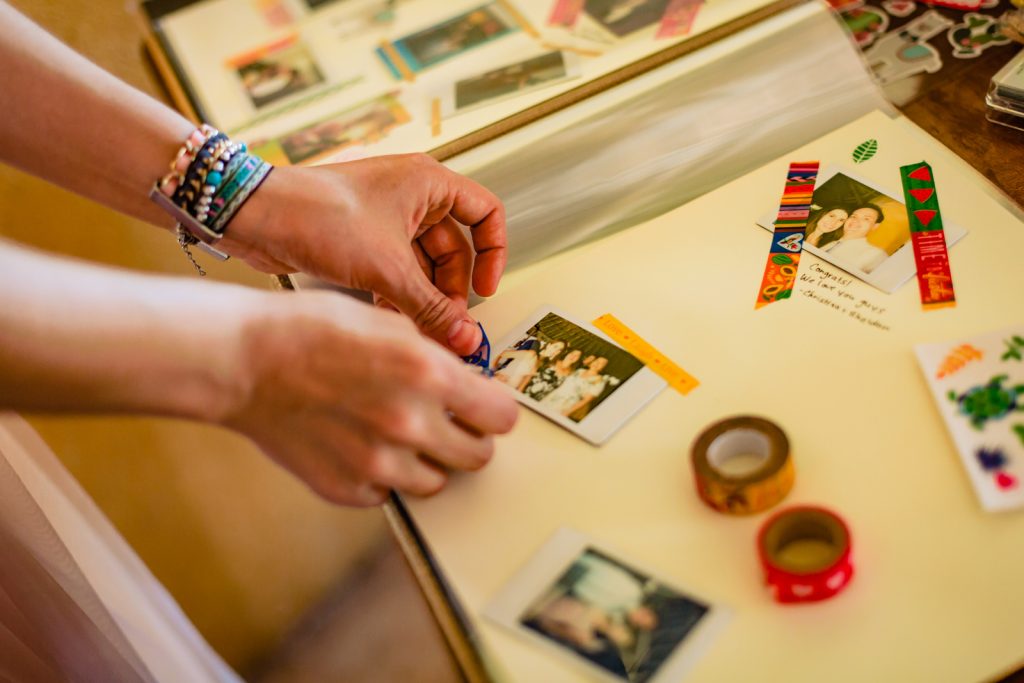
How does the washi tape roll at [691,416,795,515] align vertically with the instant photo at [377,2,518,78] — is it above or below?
below

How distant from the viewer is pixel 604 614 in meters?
0.67

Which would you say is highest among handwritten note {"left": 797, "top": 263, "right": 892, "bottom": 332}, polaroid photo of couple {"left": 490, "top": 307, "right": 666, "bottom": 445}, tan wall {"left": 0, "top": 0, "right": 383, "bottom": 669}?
handwritten note {"left": 797, "top": 263, "right": 892, "bottom": 332}

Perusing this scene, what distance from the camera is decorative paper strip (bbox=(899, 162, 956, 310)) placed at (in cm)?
83

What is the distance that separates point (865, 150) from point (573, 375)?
1.41ft

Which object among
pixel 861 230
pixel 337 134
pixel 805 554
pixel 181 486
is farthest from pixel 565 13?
pixel 181 486

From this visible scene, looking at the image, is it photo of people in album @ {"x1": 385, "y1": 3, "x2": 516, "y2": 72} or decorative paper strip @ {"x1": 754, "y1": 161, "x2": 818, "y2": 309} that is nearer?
decorative paper strip @ {"x1": 754, "y1": 161, "x2": 818, "y2": 309}

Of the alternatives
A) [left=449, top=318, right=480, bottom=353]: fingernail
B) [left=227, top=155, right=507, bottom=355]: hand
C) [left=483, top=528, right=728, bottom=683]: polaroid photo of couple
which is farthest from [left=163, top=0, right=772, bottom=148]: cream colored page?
[left=483, top=528, right=728, bottom=683]: polaroid photo of couple

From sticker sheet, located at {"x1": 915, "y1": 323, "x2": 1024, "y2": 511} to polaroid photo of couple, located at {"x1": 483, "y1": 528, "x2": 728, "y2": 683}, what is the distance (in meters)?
0.24

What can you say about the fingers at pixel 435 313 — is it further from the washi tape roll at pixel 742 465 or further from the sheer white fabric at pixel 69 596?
the sheer white fabric at pixel 69 596

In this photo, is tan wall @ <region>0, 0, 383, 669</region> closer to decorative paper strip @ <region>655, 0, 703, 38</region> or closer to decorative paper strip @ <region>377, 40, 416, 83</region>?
decorative paper strip @ <region>377, 40, 416, 83</region>

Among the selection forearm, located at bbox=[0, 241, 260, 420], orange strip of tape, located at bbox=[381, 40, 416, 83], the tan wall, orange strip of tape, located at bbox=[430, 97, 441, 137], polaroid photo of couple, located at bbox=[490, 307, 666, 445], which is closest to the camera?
forearm, located at bbox=[0, 241, 260, 420]

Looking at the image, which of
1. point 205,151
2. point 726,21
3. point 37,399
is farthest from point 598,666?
point 726,21

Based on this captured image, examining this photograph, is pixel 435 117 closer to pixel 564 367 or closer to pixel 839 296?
pixel 564 367

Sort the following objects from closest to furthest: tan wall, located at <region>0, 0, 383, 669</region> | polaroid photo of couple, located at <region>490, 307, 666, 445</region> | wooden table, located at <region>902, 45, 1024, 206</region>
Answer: polaroid photo of couple, located at <region>490, 307, 666, 445</region>
wooden table, located at <region>902, 45, 1024, 206</region>
tan wall, located at <region>0, 0, 383, 669</region>
